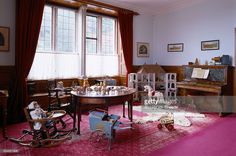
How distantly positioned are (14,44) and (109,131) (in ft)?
9.77

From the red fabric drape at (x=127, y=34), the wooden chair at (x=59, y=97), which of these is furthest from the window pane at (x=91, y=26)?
the wooden chair at (x=59, y=97)

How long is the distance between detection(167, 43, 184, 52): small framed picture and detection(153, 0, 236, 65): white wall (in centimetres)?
10

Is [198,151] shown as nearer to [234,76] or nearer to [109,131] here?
[109,131]

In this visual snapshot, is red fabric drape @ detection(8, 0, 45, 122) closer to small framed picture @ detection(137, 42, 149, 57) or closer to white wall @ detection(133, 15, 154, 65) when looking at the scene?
white wall @ detection(133, 15, 154, 65)

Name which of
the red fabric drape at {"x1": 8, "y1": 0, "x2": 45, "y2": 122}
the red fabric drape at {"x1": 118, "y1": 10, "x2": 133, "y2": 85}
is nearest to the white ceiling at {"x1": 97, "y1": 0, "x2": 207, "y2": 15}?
the red fabric drape at {"x1": 118, "y1": 10, "x2": 133, "y2": 85}

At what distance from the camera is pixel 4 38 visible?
4602 millimetres

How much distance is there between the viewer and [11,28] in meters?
4.70

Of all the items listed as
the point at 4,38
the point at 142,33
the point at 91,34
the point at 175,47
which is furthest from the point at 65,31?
the point at 175,47

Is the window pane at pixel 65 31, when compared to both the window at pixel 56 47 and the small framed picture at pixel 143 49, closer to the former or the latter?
the window at pixel 56 47

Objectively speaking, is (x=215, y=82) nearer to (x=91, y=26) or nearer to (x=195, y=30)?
(x=195, y=30)

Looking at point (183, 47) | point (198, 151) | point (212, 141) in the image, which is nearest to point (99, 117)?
point (198, 151)

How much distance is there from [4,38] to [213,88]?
491 cm

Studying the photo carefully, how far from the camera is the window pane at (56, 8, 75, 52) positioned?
574cm

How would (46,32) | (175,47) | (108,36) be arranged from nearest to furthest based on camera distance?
(46,32) → (108,36) → (175,47)
